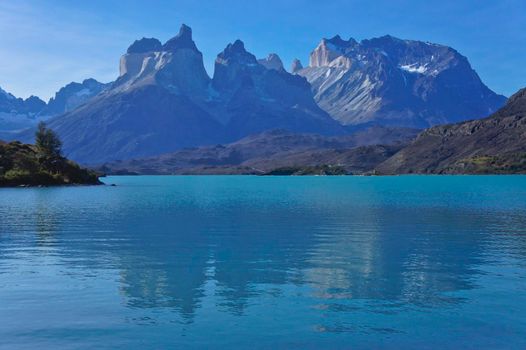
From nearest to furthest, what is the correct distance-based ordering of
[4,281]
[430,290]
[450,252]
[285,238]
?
1. [430,290]
2. [4,281]
3. [450,252]
4. [285,238]

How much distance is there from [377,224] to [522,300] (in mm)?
50194

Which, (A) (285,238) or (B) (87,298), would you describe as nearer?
(B) (87,298)

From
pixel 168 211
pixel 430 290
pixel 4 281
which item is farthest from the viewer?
pixel 168 211

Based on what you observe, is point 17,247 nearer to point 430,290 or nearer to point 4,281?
point 4,281

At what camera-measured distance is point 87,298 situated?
38.9 metres

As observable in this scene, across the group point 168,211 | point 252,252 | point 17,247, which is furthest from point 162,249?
point 168,211

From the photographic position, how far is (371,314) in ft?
113

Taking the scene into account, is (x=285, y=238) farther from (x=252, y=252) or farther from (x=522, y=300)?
(x=522, y=300)

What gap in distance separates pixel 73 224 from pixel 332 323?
216 ft

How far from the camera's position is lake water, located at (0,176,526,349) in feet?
100

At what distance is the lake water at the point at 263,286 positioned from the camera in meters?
30.6

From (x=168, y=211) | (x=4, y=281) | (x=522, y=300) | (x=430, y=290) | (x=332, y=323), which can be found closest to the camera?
(x=332, y=323)

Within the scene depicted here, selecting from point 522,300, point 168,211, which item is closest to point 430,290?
point 522,300

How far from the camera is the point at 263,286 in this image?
4247cm
